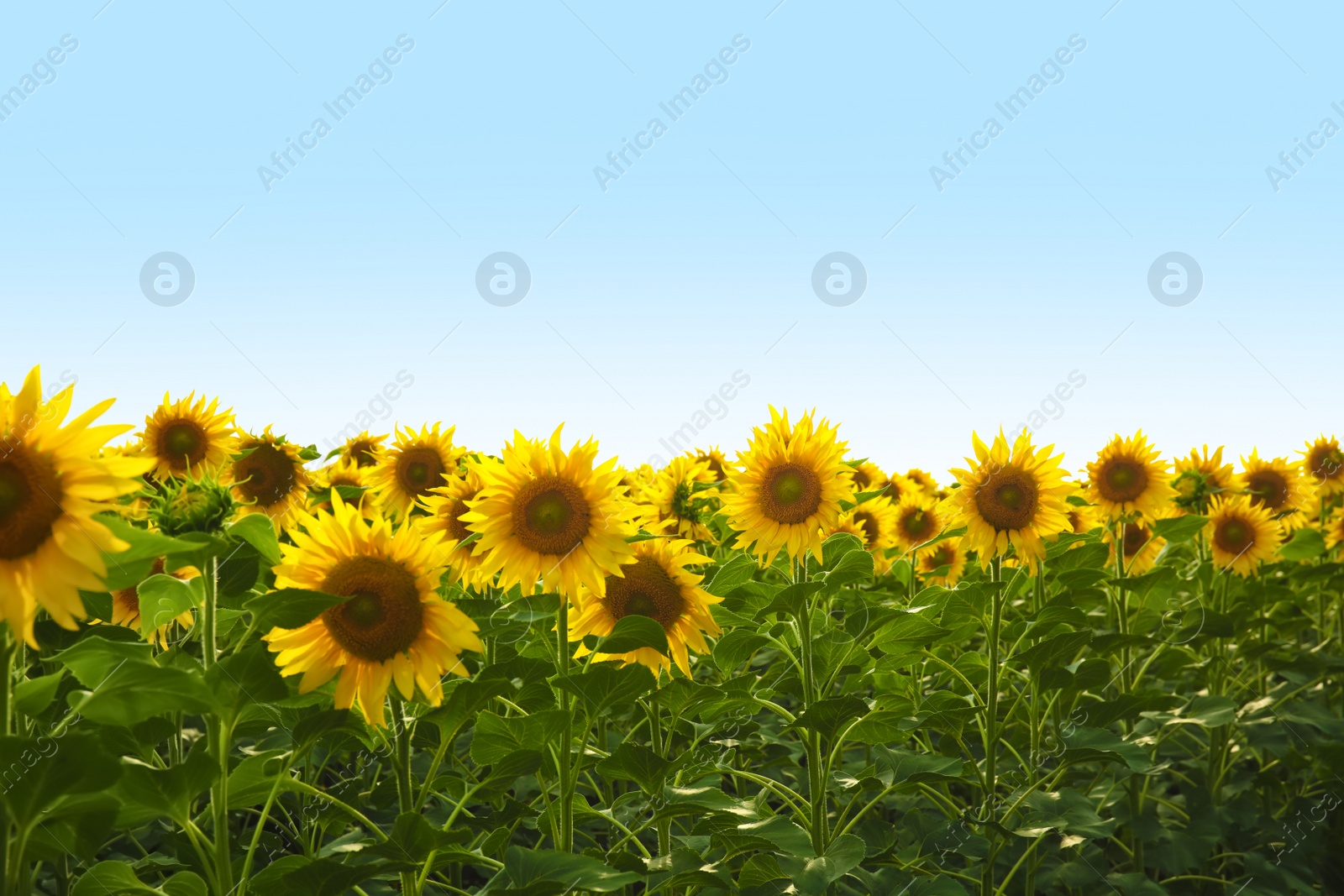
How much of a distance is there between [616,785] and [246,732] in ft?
10.2

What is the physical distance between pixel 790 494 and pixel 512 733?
1871 mm

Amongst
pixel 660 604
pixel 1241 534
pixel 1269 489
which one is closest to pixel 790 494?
pixel 660 604

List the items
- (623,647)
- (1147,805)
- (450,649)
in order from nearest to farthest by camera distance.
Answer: (450,649), (623,647), (1147,805)

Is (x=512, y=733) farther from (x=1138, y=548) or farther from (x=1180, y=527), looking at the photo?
(x=1138, y=548)

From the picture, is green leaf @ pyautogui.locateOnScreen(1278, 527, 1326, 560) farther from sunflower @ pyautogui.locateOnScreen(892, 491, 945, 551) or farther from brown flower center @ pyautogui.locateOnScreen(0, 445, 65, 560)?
brown flower center @ pyautogui.locateOnScreen(0, 445, 65, 560)

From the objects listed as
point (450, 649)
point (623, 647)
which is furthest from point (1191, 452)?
point (450, 649)

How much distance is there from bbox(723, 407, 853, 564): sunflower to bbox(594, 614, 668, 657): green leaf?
1292 millimetres

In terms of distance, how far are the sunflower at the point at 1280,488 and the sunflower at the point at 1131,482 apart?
1.80 m

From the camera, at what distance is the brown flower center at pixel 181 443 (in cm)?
504

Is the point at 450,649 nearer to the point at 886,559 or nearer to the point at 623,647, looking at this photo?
the point at 623,647

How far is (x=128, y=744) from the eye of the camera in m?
2.19

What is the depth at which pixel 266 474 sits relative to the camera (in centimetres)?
506

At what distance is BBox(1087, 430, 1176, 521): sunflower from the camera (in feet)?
18.1

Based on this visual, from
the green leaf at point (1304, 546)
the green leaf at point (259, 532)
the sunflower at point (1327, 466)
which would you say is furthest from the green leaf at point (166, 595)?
the sunflower at point (1327, 466)
